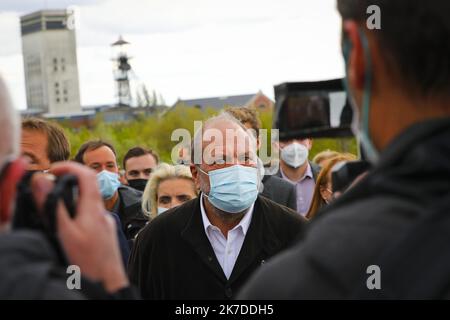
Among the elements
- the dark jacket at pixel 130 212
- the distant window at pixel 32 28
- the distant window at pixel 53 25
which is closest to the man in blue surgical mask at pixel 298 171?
the dark jacket at pixel 130 212

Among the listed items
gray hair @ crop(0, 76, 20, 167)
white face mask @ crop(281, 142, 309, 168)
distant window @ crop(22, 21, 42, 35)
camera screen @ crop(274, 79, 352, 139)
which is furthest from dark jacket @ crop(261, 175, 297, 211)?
distant window @ crop(22, 21, 42, 35)

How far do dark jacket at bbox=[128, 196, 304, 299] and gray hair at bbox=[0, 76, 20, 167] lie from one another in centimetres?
310

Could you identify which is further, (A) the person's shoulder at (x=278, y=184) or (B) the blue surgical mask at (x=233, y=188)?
(A) the person's shoulder at (x=278, y=184)

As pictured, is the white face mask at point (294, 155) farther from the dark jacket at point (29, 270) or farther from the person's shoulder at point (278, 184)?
the dark jacket at point (29, 270)

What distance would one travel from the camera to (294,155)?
1004cm

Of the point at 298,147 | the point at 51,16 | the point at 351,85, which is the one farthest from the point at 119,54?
the point at 351,85

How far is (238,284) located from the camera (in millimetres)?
5039

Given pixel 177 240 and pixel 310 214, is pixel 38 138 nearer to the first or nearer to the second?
pixel 177 240

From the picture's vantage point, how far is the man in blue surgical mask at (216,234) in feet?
16.6

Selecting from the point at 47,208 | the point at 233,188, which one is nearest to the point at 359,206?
the point at 47,208

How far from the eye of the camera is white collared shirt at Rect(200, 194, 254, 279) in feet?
16.9

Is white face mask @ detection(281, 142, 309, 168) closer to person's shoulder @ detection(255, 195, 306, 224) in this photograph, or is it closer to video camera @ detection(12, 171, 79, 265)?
person's shoulder @ detection(255, 195, 306, 224)

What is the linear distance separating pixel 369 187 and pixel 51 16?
533 feet

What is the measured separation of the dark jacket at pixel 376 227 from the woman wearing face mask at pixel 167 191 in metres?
5.70
